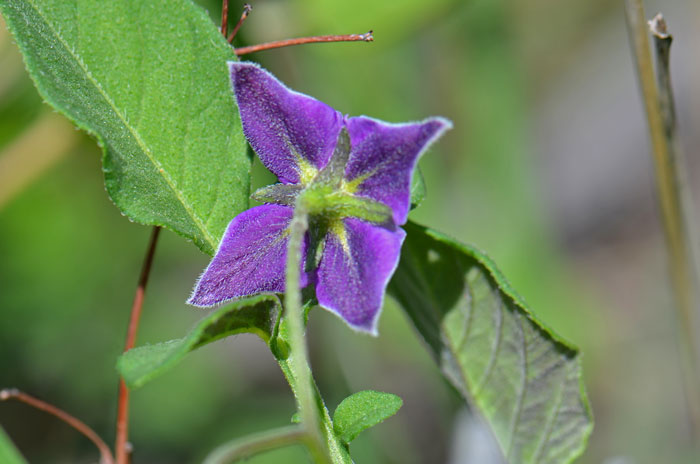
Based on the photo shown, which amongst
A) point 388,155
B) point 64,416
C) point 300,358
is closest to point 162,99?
point 388,155

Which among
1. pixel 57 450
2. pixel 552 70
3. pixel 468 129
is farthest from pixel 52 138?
pixel 552 70

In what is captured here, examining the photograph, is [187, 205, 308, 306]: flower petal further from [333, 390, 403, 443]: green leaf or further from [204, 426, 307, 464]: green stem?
[204, 426, 307, 464]: green stem

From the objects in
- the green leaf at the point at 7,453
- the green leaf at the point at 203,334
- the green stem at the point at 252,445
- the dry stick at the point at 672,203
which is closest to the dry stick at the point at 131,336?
the green leaf at the point at 7,453

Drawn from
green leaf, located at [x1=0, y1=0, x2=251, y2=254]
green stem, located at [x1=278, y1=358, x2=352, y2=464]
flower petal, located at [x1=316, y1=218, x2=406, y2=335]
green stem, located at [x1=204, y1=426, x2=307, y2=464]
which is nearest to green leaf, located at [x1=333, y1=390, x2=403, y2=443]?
green stem, located at [x1=278, y1=358, x2=352, y2=464]

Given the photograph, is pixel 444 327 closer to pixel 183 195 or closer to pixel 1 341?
pixel 183 195

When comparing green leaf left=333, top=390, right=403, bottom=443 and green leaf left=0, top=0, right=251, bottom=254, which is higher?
green leaf left=0, top=0, right=251, bottom=254

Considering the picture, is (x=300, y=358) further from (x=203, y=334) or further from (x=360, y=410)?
(x=360, y=410)
